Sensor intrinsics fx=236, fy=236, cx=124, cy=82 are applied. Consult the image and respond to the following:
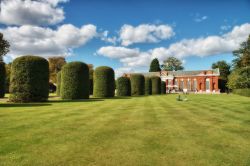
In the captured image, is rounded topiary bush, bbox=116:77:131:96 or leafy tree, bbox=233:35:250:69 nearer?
rounded topiary bush, bbox=116:77:131:96

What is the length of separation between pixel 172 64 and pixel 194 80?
95.3 ft

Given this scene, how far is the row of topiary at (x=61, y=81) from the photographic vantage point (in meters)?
20.4

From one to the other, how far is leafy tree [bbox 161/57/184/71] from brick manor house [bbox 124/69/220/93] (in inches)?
901

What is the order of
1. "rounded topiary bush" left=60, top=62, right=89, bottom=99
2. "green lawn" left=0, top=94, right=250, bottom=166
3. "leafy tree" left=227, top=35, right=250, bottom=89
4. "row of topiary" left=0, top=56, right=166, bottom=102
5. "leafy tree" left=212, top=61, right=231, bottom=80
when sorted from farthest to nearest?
1. "leafy tree" left=212, top=61, right=231, bottom=80
2. "leafy tree" left=227, top=35, right=250, bottom=89
3. "rounded topiary bush" left=60, top=62, right=89, bottom=99
4. "row of topiary" left=0, top=56, right=166, bottom=102
5. "green lawn" left=0, top=94, right=250, bottom=166

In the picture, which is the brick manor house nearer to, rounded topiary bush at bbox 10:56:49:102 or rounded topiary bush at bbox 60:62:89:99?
rounded topiary bush at bbox 60:62:89:99

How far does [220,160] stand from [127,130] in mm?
3415

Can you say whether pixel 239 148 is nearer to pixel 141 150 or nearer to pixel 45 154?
pixel 141 150

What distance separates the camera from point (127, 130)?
7.78 metres

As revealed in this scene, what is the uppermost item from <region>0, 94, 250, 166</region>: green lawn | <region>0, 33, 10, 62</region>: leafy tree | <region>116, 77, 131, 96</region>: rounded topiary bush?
<region>0, 33, 10, 62</region>: leafy tree

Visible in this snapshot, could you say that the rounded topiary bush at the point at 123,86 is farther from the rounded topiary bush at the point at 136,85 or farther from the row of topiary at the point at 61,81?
the rounded topiary bush at the point at 136,85

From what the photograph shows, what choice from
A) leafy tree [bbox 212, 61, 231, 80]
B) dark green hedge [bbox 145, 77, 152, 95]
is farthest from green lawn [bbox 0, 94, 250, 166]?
leafy tree [bbox 212, 61, 231, 80]

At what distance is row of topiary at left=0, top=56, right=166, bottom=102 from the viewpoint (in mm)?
20406

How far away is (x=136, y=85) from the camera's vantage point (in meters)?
43.6

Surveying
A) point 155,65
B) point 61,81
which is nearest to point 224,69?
point 155,65
